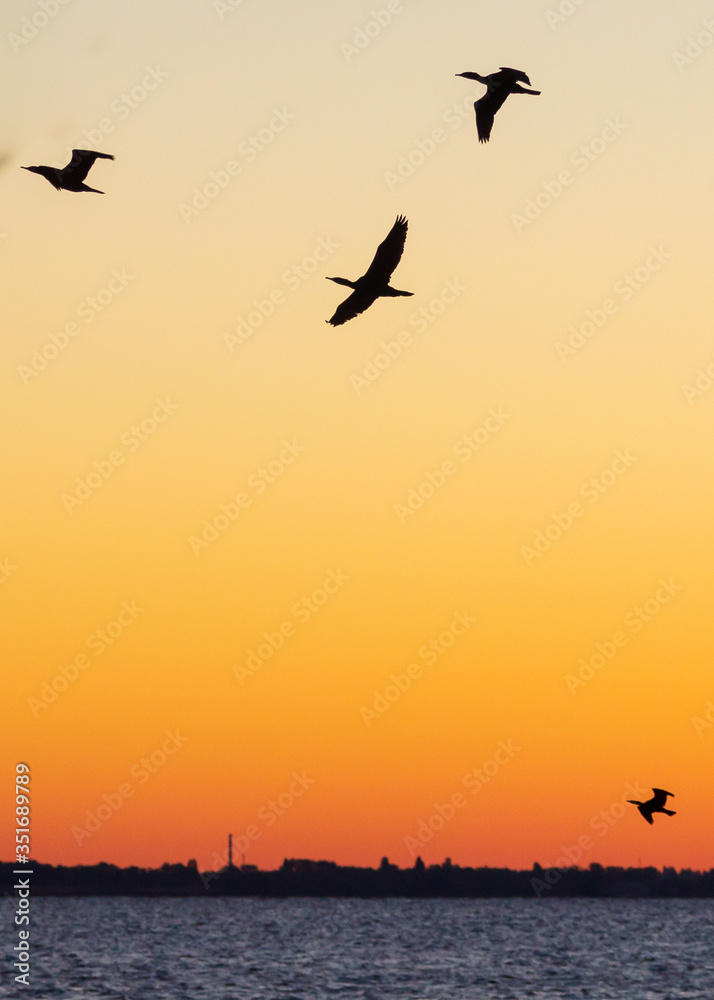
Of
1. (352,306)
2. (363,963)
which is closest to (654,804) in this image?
(352,306)

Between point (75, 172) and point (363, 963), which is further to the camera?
point (363, 963)

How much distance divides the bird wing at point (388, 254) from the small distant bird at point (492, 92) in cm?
188

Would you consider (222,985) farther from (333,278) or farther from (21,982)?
(333,278)

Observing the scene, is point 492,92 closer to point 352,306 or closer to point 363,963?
point 352,306

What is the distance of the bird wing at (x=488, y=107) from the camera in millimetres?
23609

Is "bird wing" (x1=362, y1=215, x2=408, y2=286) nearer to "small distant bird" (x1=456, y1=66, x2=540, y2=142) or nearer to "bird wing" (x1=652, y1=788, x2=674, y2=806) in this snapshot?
"small distant bird" (x1=456, y1=66, x2=540, y2=142)

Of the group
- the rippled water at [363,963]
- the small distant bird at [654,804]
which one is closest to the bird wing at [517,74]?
the small distant bird at [654,804]

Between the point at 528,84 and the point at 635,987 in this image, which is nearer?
the point at 528,84

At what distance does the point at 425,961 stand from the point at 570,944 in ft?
113

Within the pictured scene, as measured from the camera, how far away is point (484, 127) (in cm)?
2366

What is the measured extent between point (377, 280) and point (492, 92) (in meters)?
3.47

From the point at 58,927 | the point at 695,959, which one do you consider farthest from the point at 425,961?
the point at 58,927

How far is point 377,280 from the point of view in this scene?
23.9m

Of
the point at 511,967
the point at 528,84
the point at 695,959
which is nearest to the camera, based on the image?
the point at 528,84
